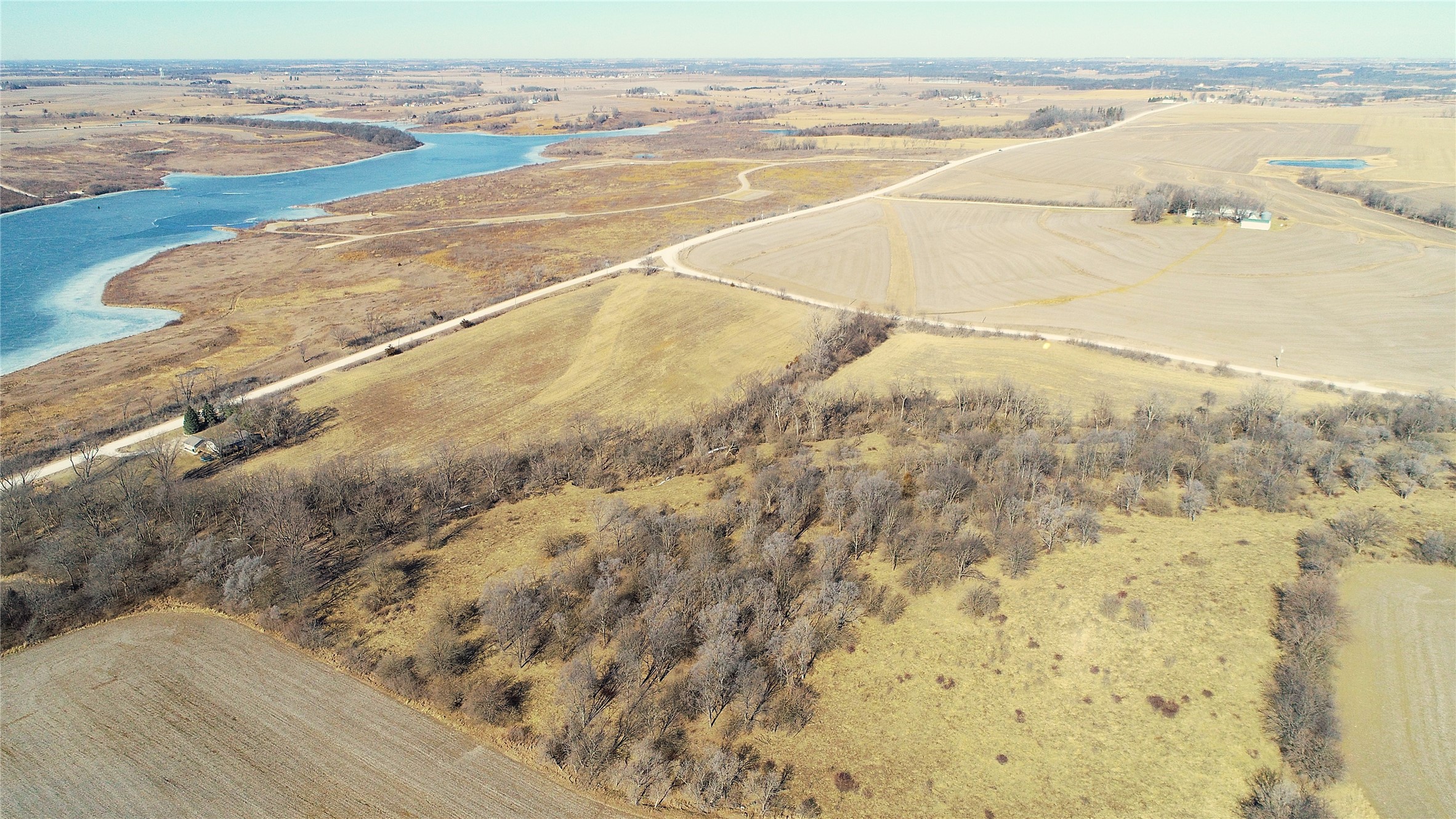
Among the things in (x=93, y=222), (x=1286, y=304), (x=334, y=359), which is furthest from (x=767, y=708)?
(x=93, y=222)

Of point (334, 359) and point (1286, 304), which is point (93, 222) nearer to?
point (334, 359)

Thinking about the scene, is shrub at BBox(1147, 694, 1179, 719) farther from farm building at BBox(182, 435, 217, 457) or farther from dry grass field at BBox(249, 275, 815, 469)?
farm building at BBox(182, 435, 217, 457)

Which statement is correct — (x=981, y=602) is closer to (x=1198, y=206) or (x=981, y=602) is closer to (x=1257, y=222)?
(x=1257, y=222)

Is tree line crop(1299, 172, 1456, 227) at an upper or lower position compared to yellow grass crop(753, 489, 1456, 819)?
upper

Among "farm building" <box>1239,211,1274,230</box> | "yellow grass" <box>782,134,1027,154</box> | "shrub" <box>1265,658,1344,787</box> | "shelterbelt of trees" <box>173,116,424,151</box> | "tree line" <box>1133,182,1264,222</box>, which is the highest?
"shelterbelt of trees" <box>173,116,424,151</box>

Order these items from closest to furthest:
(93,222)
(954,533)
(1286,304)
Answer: (954,533), (1286,304), (93,222)

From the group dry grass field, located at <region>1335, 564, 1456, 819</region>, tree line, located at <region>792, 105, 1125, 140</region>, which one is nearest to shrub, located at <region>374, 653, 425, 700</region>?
dry grass field, located at <region>1335, 564, 1456, 819</region>
